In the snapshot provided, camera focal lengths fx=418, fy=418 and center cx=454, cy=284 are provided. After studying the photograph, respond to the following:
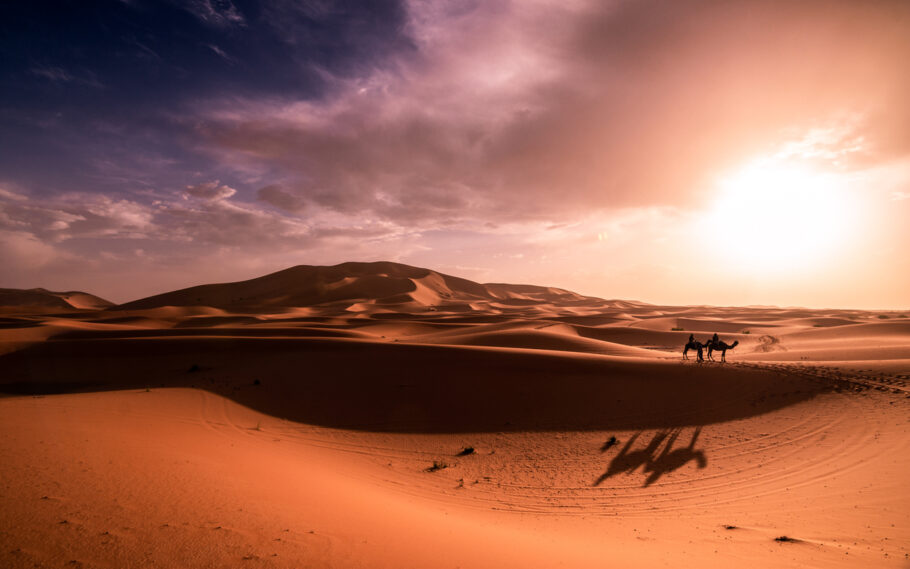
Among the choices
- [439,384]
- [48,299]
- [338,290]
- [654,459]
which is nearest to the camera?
[654,459]

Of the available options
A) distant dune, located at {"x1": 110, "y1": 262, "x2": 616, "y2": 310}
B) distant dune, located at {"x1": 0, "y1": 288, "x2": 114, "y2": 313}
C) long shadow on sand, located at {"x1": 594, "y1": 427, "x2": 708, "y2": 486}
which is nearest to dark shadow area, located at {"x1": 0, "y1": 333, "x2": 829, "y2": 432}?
long shadow on sand, located at {"x1": 594, "y1": 427, "x2": 708, "y2": 486}

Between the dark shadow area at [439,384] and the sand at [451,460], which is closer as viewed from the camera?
the sand at [451,460]

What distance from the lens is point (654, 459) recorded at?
348 inches

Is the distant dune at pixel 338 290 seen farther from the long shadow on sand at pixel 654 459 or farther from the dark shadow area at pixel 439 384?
the long shadow on sand at pixel 654 459

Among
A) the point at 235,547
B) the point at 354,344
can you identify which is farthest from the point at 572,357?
the point at 235,547

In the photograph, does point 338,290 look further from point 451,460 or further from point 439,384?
point 451,460

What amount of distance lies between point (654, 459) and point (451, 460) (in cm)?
431

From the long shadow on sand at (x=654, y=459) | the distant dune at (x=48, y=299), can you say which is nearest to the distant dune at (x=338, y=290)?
the distant dune at (x=48, y=299)

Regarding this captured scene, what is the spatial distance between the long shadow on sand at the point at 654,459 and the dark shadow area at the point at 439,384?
0.06 metres

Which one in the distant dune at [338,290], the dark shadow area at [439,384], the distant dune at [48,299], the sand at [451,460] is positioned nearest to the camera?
the sand at [451,460]

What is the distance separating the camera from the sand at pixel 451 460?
4.10m

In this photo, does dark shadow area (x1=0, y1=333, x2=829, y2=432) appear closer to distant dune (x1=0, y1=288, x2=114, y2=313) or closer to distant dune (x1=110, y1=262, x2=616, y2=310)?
distant dune (x1=110, y1=262, x2=616, y2=310)

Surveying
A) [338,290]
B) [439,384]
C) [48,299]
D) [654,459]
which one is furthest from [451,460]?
[48,299]

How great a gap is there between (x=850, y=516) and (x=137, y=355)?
26.2 m
